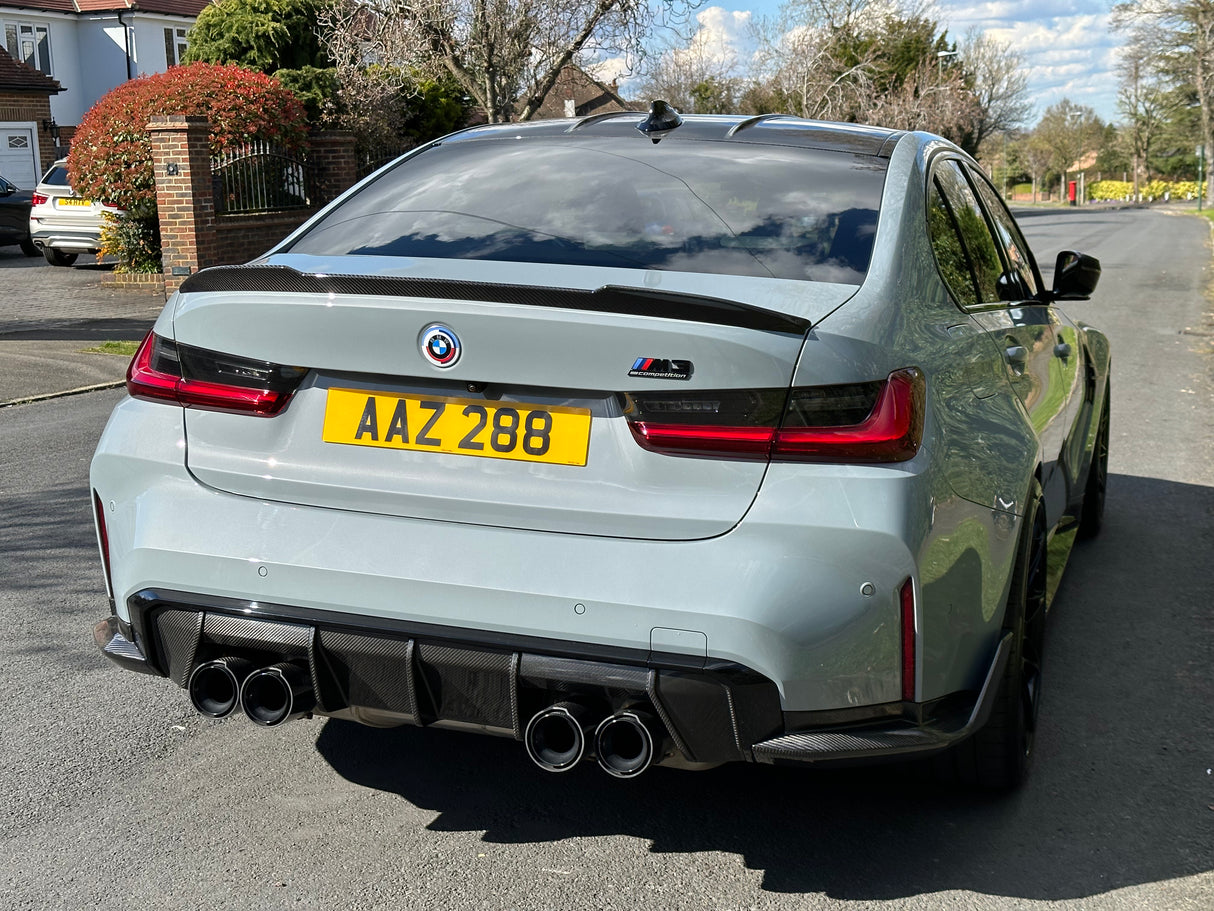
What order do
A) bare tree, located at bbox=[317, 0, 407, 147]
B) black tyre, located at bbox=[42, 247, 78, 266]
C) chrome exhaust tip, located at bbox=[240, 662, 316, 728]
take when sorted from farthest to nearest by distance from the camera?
bare tree, located at bbox=[317, 0, 407, 147]
black tyre, located at bbox=[42, 247, 78, 266]
chrome exhaust tip, located at bbox=[240, 662, 316, 728]

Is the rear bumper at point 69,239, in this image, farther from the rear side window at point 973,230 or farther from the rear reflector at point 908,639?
the rear reflector at point 908,639

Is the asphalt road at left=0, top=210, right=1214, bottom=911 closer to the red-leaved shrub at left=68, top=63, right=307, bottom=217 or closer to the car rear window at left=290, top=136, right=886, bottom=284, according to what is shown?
the car rear window at left=290, top=136, right=886, bottom=284

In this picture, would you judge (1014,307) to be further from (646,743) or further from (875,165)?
(646,743)

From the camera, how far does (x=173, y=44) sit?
2088 inches

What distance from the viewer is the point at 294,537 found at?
297 cm

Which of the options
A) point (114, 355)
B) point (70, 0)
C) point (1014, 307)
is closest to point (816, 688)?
point (1014, 307)

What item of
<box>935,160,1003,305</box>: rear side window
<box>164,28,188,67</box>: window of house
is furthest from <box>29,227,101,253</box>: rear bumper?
<box>164,28,188,67</box>: window of house

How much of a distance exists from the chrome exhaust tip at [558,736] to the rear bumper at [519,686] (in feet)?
0.12

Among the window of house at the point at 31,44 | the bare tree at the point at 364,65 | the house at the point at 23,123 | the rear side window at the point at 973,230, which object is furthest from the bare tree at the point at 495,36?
the window of house at the point at 31,44

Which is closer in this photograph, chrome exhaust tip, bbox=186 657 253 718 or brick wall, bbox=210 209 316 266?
chrome exhaust tip, bbox=186 657 253 718

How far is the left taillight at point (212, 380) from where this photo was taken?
3008 millimetres

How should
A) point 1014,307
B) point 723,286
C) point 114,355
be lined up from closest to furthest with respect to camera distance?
point 723,286, point 1014,307, point 114,355

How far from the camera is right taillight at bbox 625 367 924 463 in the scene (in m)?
2.72

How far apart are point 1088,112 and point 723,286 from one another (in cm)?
14110
